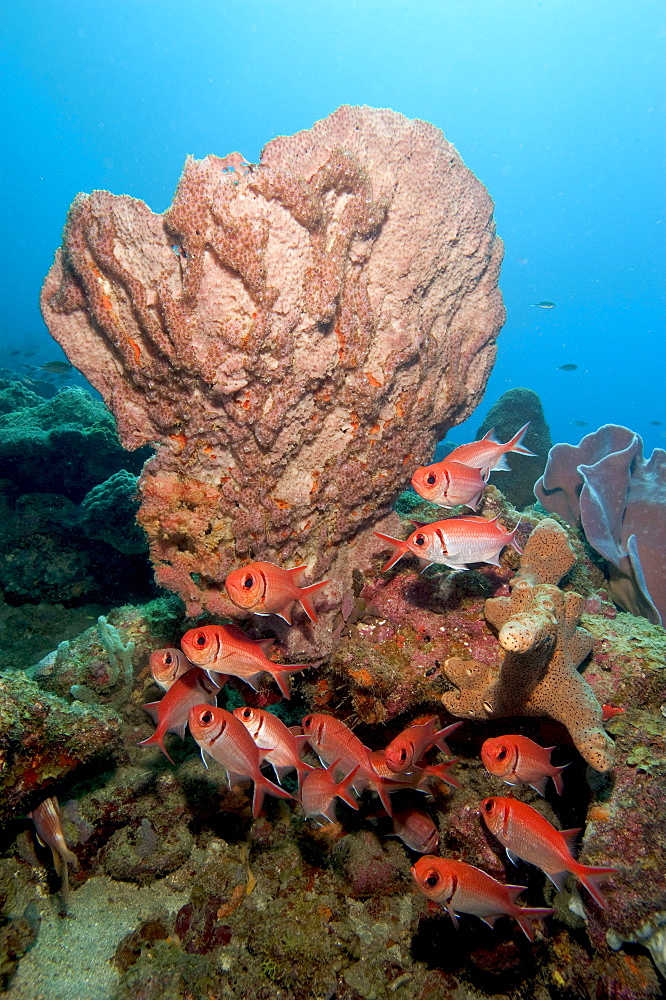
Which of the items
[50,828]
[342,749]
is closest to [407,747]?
[342,749]

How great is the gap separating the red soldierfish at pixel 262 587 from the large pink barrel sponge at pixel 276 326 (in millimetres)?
742

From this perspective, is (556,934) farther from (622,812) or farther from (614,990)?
(622,812)

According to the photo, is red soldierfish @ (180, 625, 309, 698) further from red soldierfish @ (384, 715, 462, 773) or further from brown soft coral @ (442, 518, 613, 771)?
brown soft coral @ (442, 518, 613, 771)

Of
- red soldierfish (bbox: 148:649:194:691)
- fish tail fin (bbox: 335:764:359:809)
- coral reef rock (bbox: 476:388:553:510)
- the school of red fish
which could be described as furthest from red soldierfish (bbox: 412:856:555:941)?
coral reef rock (bbox: 476:388:553:510)

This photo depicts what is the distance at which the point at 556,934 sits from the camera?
10.3 ft

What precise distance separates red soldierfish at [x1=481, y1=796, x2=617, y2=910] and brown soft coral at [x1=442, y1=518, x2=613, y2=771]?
0.50m

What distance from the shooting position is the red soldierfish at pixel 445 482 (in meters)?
2.66

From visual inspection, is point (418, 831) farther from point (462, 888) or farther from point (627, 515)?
point (627, 515)

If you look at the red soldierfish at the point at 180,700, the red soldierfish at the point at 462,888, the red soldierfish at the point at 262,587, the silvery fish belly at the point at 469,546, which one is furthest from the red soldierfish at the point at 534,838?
the red soldierfish at the point at 180,700

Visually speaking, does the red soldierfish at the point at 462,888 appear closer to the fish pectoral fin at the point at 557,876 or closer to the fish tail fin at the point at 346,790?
the fish pectoral fin at the point at 557,876

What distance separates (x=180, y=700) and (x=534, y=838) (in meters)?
2.19

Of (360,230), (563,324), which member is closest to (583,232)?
(563,324)

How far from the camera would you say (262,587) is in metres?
2.31

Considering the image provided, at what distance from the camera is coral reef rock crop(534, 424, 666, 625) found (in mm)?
5535
